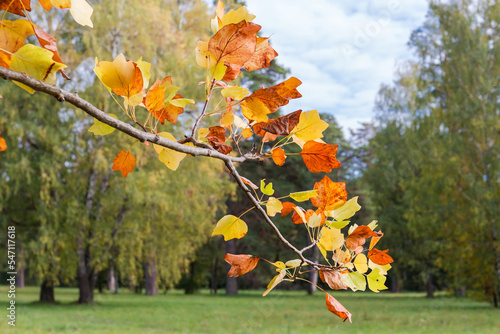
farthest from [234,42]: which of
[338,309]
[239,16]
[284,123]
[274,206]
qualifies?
[338,309]

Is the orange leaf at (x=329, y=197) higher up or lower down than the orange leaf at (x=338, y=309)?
higher up

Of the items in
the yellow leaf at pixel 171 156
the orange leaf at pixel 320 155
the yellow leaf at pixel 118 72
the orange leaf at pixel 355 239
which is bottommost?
the orange leaf at pixel 355 239

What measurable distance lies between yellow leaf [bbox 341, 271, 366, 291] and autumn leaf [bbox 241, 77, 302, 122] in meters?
0.25

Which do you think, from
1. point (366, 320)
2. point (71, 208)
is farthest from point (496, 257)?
point (71, 208)

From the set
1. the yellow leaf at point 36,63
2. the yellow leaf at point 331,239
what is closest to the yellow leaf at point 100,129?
the yellow leaf at point 36,63

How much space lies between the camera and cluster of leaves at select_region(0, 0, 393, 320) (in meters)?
0.54

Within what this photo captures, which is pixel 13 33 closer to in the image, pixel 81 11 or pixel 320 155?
pixel 81 11

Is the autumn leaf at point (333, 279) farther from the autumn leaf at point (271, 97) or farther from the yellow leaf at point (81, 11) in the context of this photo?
the yellow leaf at point (81, 11)

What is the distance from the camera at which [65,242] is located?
10414mm

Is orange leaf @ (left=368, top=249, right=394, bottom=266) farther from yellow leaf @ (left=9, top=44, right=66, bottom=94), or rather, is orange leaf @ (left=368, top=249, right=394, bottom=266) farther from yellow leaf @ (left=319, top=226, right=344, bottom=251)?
yellow leaf @ (left=9, top=44, right=66, bottom=94)

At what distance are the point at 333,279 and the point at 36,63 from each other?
1.48 ft

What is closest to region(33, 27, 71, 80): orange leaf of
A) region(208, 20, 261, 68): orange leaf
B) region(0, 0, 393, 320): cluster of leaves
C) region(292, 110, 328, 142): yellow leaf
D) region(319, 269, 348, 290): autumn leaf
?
region(0, 0, 393, 320): cluster of leaves

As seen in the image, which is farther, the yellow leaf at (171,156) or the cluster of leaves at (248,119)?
the yellow leaf at (171,156)

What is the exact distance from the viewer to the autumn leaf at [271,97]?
1.88 feet
